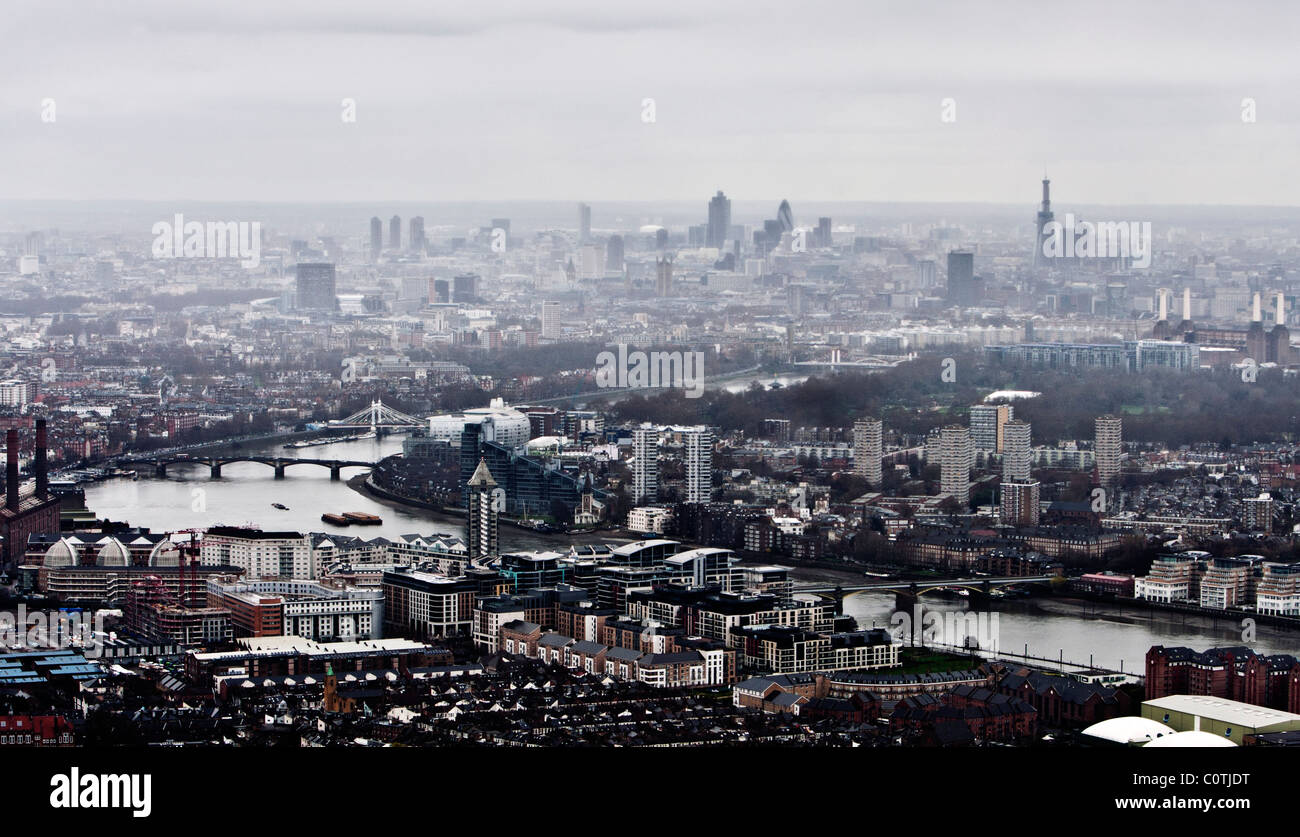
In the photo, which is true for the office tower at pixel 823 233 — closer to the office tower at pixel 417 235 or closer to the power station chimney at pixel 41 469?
the office tower at pixel 417 235

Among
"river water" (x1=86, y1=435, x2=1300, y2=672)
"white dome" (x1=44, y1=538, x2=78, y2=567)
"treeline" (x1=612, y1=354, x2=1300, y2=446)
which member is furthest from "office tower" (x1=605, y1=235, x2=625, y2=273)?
"white dome" (x1=44, y1=538, x2=78, y2=567)

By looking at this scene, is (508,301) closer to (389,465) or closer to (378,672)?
(389,465)

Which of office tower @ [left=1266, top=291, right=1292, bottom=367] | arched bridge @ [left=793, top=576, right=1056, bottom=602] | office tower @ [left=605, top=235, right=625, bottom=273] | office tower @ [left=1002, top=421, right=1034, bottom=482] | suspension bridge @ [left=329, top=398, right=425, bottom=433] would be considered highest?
office tower @ [left=605, top=235, right=625, bottom=273]

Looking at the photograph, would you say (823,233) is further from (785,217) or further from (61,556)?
(61,556)

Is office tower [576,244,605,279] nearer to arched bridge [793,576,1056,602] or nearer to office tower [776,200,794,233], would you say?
office tower [776,200,794,233]

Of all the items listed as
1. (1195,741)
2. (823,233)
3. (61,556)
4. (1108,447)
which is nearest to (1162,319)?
(823,233)

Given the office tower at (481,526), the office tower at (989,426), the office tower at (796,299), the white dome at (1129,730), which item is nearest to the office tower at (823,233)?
Answer: the office tower at (796,299)
